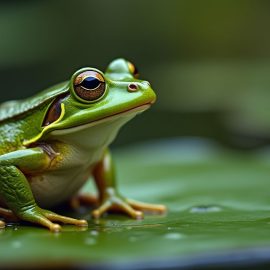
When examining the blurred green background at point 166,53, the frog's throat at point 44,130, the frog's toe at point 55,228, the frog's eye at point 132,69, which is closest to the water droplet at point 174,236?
the frog's toe at point 55,228

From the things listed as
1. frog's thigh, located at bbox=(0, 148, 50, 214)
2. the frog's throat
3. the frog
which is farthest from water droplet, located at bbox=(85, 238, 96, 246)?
the frog's throat

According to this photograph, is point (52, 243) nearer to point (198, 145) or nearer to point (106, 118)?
point (106, 118)

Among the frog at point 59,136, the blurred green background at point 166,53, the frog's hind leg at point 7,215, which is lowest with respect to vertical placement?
the frog's hind leg at point 7,215

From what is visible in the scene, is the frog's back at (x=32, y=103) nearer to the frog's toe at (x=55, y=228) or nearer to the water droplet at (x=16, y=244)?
the frog's toe at (x=55, y=228)

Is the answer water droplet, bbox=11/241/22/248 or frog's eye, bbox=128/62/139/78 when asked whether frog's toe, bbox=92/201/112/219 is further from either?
water droplet, bbox=11/241/22/248

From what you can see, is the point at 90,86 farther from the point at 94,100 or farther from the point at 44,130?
the point at 44,130

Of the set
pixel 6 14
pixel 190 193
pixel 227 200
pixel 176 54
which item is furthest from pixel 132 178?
pixel 176 54

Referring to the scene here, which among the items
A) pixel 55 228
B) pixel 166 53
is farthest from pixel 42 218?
pixel 166 53
